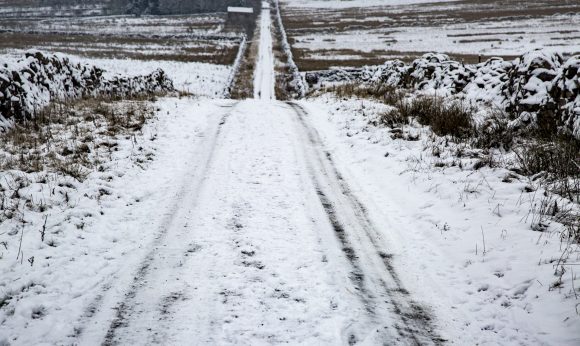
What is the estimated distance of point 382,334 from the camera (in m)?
3.50

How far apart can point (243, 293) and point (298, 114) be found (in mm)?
9472

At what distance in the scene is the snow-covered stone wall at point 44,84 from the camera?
950 cm

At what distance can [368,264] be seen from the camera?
4.61m

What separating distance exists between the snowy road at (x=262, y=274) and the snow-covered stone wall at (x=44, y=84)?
567 centimetres

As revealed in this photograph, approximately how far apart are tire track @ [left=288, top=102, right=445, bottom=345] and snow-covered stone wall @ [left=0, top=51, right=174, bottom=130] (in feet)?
25.5

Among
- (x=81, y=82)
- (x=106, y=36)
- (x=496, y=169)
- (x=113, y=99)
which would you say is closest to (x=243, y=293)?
(x=496, y=169)

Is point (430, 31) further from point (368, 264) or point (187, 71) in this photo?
point (368, 264)

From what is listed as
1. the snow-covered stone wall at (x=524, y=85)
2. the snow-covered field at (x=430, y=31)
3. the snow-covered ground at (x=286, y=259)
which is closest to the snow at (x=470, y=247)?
the snow-covered ground at (x=286, y=259)

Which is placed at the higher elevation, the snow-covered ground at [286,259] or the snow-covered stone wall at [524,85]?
the snow-covered stone wall at [524,85]

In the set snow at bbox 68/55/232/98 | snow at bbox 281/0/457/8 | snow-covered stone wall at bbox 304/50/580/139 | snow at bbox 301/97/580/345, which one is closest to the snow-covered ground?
snow at bbox 301/97/580/345

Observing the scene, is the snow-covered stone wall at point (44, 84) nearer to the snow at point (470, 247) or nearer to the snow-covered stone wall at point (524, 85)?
the snow at point (470, 247)

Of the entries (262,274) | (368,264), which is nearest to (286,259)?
(262,274)

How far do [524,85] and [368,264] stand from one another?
7124mm

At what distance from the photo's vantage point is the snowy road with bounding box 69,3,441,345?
139 inches
